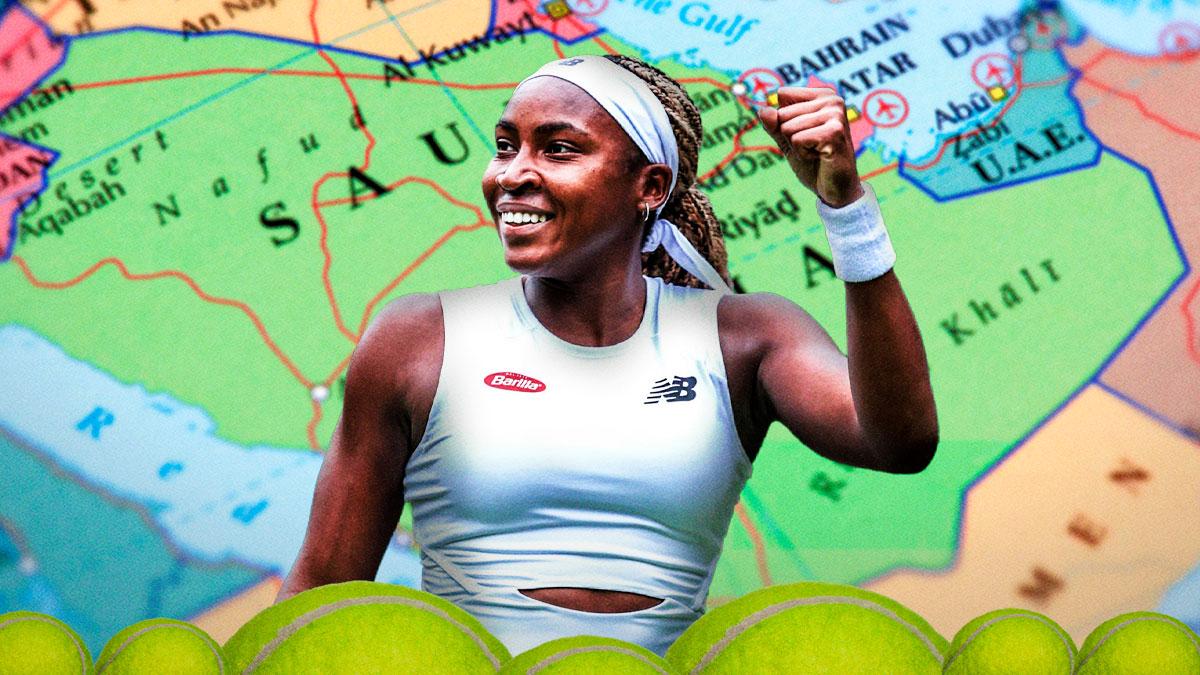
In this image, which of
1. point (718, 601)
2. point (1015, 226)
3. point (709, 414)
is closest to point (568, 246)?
point (709, 414)

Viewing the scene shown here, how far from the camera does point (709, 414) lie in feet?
3.48

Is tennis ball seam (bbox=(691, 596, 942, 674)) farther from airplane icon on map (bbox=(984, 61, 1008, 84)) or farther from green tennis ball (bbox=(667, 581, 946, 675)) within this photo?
airplane icon on map (bbox=(984, 61, 1008, 84))

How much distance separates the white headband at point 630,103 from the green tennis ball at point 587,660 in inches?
19.0

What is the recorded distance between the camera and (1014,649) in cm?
73

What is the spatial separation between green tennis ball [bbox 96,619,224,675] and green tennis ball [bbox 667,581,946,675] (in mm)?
231

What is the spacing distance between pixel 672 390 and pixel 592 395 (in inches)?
2.3

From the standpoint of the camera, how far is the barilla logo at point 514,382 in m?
1.06

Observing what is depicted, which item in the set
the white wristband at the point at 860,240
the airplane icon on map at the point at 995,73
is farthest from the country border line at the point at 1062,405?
the white wristband at the point at 860,240

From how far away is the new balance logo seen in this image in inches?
41.7

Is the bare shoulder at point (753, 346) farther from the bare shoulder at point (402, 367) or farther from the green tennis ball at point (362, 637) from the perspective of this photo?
the green tennis ball at point (362, 637)

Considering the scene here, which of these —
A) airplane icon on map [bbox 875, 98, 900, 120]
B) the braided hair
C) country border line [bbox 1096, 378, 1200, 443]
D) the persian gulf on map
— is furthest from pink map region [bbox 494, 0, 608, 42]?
country border line [bbox 1096, 378, 1200, 443]

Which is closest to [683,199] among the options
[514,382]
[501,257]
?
[514,382]

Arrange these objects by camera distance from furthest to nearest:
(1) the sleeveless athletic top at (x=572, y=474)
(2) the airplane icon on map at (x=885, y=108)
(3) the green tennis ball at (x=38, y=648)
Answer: (2) the airplane icon on map at (x=885, y=108) < (1) the sleeveless athletic top at (x=572, y=474) < (3) the green tennis ball at (x=38, y=648)

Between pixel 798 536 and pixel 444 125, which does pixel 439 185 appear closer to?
pixel 444 125
